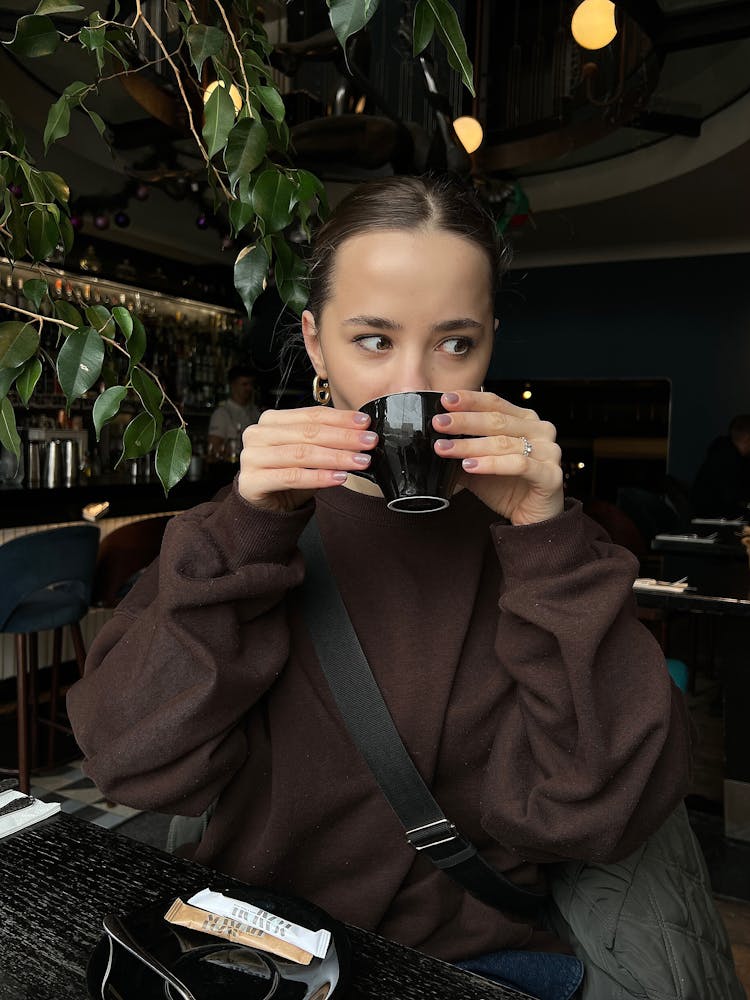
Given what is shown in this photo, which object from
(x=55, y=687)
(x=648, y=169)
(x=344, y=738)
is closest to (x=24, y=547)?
(x=55, y=687)

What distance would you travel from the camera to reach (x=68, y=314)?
1.11 metres

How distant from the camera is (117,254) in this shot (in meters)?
6.86

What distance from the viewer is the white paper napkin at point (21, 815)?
Result: 0.98 metres

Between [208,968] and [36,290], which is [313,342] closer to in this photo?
[36,290]

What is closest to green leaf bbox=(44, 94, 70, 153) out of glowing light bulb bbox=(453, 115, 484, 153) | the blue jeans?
the blue jeans

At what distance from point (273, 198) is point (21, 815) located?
824 mm

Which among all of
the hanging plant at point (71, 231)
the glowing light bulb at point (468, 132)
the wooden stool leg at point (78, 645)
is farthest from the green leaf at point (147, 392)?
the glowing light bulb at point (468, 132)

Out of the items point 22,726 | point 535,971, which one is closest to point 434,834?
point 535,971

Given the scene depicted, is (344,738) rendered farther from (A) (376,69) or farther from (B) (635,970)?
(A) (376,69)

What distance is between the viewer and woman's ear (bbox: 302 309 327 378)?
1185mm

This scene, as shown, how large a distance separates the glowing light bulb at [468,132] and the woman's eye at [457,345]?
293 centimetres

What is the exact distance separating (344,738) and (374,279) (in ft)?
1.96

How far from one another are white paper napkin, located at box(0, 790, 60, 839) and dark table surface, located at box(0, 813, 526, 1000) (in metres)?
0.01

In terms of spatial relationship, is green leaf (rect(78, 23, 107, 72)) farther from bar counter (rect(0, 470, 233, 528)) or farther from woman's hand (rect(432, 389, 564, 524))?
bar counter (rect(0, 470, 233, 528))
